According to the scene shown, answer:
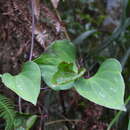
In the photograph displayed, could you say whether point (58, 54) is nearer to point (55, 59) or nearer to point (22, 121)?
point (55, 59)

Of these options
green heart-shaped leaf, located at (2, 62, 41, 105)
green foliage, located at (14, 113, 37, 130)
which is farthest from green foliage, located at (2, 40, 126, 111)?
green foliage, located at (14, 113, 37, 130)

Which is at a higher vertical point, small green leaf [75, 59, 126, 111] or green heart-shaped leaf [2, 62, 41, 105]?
green heart-shaped leaf [2, 62, 41, 105]

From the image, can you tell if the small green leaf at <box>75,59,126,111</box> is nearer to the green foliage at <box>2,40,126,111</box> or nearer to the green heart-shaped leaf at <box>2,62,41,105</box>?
the green foliage at <box>2,40,126,111</box>

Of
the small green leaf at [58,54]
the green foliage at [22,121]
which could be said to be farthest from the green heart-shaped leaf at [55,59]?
the green foliage at [22,121]

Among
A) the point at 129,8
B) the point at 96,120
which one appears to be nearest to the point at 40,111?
the point at 96,120

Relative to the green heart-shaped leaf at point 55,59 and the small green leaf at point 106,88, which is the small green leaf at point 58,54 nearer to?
the green heart-shaped leaf at point 55,59

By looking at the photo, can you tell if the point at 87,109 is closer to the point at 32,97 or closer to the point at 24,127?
the point at 24,127
